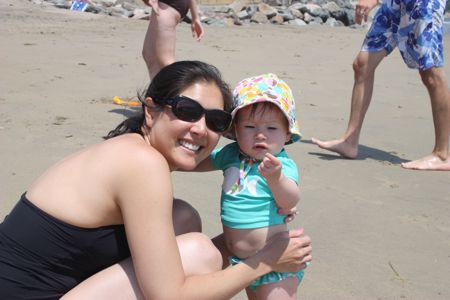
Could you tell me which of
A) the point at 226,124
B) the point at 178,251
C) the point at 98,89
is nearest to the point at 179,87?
the point at 226,124

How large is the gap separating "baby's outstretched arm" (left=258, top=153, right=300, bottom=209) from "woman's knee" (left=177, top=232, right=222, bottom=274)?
28 centimetres

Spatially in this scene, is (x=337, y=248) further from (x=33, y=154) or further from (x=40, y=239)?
(x=33, y=154)

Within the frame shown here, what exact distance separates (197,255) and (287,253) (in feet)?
1.02

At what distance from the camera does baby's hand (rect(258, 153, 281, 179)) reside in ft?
6.70

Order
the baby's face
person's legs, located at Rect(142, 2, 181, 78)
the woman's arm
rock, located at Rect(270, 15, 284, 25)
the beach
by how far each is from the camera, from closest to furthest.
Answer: the woman's arm < the baby's face < the beach < person's legs, located at Rect(142, 2, 181, 78) < rock, located at Rect(270, 15, 284, 25)

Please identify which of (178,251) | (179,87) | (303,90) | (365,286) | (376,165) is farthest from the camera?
(303,90)

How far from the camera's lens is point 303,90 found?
22.4 ft

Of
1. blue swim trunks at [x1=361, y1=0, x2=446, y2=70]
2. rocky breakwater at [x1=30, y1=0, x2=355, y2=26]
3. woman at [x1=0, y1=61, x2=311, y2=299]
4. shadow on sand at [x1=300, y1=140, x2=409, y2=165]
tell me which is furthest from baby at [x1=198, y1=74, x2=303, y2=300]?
rocky breakwater at [x1=30, y1=0, x2=355, y2=26]

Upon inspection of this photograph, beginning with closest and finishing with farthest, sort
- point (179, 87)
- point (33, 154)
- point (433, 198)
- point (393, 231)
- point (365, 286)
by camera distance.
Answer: point (179, 87)
point (365, 286)
point (393, 231)
point (433, 198)
point (33, 154)

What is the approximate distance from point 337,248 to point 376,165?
1.54 meters

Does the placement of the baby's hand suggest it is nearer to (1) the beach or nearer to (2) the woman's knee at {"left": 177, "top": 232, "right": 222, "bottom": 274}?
(2) the woman's knee at {"left": 177, "top": 232, "right": 222, "bottom": 274}

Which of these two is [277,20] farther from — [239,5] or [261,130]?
[261,130]

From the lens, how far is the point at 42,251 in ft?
6.52

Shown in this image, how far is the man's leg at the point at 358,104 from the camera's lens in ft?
15.1
